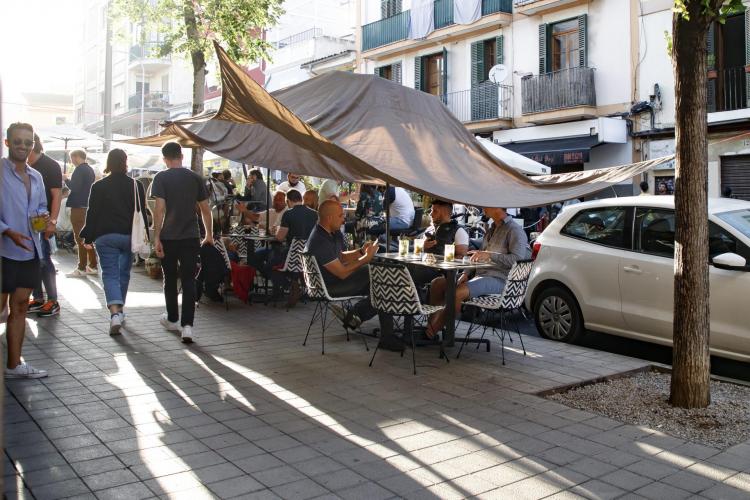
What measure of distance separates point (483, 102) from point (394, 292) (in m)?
20.0

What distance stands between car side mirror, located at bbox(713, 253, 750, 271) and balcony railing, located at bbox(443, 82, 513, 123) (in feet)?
61.1

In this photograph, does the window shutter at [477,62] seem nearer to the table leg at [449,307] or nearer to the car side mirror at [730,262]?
the table leg at [449,307]

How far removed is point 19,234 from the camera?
17.6 ft

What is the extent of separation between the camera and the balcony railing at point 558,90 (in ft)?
71.9

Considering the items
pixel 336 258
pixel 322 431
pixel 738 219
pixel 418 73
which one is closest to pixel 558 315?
pixel 738 219

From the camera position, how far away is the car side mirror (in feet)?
20.3

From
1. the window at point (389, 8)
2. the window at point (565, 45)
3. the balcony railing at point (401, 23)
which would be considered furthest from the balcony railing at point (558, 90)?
the window at point (389, 8)

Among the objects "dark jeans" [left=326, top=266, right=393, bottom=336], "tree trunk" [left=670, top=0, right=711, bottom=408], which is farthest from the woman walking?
"tree trunk" [left=670, top=0, right=711, bottom=408]

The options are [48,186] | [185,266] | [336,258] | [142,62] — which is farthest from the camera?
[142,62]

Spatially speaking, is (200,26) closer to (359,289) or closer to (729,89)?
(359,289)

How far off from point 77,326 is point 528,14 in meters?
19.6

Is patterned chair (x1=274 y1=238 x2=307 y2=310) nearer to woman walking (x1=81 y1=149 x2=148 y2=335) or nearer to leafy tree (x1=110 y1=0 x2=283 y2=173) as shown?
woman walking (x1=81 y1=149 x2=148 y2=335)

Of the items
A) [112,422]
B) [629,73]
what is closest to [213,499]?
[112,422]

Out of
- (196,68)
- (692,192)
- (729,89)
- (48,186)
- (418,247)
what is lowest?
(418,247)
